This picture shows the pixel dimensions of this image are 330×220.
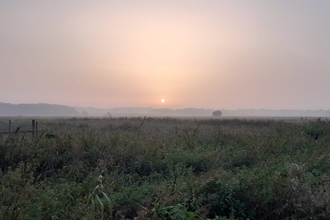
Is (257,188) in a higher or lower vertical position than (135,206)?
higher

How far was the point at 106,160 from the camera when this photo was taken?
352 inches

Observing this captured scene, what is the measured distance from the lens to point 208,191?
594 cm

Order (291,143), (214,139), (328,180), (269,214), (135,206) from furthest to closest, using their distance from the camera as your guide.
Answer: (214,139)
(291,143)
(328,180)
(135,206)
(269,214)

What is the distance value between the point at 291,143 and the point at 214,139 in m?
3.36

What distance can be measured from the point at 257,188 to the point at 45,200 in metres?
3.78

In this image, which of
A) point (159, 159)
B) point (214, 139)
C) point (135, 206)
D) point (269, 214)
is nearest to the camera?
point (269, 214)

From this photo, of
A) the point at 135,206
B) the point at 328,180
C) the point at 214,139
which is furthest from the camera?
the point at 214,139

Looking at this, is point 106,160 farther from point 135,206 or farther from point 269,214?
point 269,214

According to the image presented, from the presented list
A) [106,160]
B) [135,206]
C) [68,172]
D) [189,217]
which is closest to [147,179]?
[106,160]

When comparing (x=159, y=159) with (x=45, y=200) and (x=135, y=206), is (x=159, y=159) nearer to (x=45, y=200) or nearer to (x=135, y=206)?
(x=135, y=206)

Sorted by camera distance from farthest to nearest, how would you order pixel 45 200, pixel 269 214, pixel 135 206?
pixel 135 206, pixel 269 214, pixel 45 200

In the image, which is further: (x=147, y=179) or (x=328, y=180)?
(x=147, y=179)

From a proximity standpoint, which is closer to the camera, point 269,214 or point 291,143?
point 269,214

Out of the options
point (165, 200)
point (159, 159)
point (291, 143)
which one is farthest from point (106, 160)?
point (291, 143)
